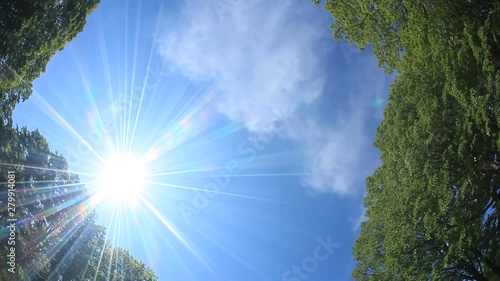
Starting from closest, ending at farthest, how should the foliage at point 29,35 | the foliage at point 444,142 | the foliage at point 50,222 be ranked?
the foliage at point 444,142 < the foliage at point 29,35 < the foliage at point 50,222

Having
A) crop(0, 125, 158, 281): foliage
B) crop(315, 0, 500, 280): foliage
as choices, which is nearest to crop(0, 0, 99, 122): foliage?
crop(0, 125, 158, 281): foliage

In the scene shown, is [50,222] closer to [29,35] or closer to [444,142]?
[29,35]

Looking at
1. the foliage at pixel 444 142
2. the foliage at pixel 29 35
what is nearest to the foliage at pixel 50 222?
the foliage at pixel 29 35

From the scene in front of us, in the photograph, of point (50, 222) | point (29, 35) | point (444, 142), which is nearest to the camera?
point (444, 142)

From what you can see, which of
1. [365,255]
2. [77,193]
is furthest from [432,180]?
[77,193]

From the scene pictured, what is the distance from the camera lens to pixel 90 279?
22688mm

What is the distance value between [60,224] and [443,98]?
24.0 meters

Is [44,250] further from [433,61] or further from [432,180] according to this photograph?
[433,61]

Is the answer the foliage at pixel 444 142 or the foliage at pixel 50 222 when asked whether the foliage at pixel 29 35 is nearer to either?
the foliage at pixel 50 222

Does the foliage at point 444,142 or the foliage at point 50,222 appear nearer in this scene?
the foliage at point 444,142

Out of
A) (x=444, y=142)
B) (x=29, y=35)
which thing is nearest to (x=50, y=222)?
(x=29, y=35)

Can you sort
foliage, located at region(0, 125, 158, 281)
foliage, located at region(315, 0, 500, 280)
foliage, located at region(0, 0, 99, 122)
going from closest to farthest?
foliage, located at region(315, 0, 500, 280) → foliage, located at region(0, 0, 99, 122) → foliage, located at region(0, 125, 158, 281)

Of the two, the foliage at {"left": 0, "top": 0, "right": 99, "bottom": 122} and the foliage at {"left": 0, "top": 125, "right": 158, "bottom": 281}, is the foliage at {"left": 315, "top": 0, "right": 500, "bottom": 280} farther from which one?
the foliage at {"left": 0, "top": 125, "right": 158, "bottom": 281}

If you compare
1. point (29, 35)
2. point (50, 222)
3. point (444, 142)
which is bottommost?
point (50, 222)
